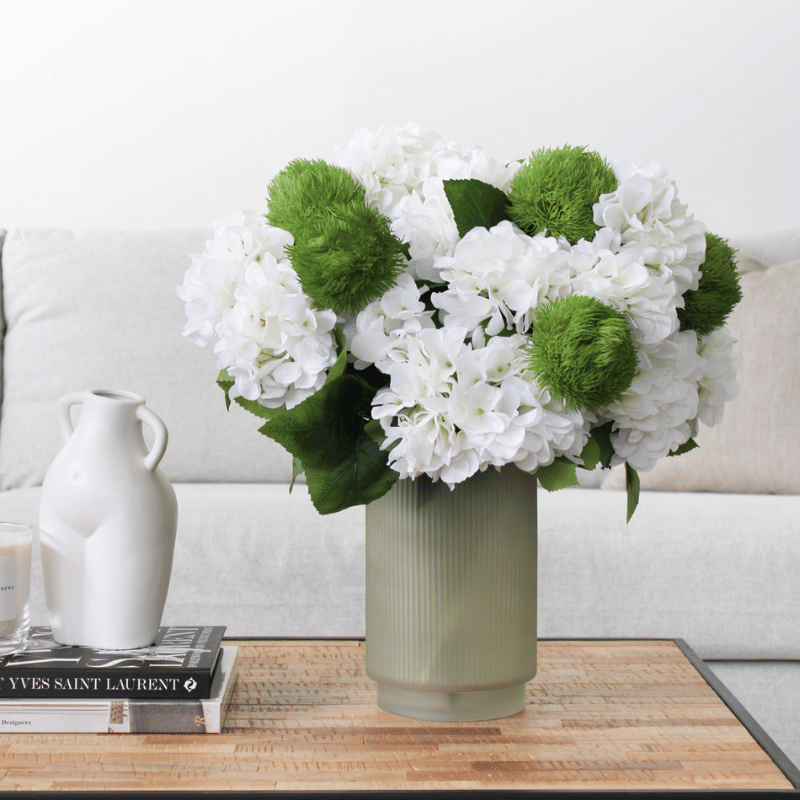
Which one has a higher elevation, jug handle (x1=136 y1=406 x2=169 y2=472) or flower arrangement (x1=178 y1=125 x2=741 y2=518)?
flower arrangement (x1=178 y1=125 x2=741 y2=518)

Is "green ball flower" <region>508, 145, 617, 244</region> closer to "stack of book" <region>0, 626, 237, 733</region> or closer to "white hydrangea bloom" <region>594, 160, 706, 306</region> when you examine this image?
"white hydrangea bloom" <region>594, 160, 706, 306</region>

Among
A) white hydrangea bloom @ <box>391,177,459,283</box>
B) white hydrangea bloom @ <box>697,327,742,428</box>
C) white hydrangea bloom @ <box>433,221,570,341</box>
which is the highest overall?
white hydrangea bloom @ <box>391,177,459,283</box>

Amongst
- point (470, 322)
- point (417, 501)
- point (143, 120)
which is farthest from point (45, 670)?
point (143, 120)

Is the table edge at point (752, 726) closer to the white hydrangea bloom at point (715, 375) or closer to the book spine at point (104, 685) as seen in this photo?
the white hydrangea bloom at point (715, 375)

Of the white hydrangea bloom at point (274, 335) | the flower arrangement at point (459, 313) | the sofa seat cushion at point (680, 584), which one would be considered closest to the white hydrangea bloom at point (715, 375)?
the flower arrangement at point (459, 313)

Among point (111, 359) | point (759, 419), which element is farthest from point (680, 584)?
point (111, 359)

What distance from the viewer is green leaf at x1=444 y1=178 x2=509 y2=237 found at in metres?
0.71

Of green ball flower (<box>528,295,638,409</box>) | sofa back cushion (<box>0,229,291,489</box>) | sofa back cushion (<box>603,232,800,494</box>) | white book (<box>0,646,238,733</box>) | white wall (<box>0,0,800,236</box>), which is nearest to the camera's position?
green ball flower (<box>528,295,638,409</box>)

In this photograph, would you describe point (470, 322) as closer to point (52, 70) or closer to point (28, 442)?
point (28, 442)

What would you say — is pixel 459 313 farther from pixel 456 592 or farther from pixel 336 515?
pixel 336 515

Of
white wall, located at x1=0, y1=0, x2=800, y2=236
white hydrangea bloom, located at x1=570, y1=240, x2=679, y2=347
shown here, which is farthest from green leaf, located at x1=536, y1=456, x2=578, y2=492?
white wall, located at x1=0, y1=0, x2=800, y2=236

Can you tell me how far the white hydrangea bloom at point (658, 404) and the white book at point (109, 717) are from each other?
0.42 meters

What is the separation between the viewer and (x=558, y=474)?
0.71 metres

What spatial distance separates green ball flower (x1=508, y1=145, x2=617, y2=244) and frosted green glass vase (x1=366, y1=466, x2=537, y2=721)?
21cm
